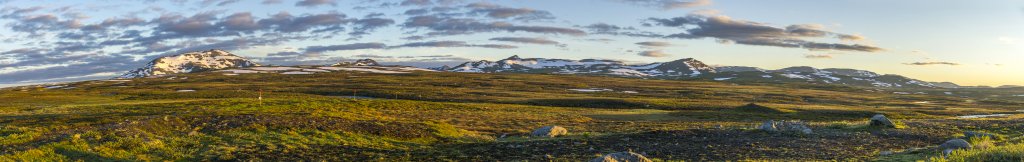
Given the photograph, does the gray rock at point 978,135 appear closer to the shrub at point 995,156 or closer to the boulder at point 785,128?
the boulder at point 785,128

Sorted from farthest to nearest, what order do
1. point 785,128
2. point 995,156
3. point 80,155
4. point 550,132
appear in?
point 785,128, point 550,132, point 80,155, point 995,156

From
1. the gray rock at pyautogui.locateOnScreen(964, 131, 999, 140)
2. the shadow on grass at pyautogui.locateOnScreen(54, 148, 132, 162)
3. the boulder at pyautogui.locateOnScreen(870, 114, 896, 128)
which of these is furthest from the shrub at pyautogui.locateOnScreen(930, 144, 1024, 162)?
the shadow on grass at pyautogui.locateOnScreen(54, 148, 132, 162)

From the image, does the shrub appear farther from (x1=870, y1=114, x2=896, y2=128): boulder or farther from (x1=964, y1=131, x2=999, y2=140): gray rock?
(x1=870, y1=114, x2=896, y2=128): boulder

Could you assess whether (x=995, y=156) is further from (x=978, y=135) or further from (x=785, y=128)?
(x=978, y=135)

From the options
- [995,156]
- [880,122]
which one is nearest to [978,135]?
[880,122]

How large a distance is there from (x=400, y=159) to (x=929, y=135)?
3077 cm

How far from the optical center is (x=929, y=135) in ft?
117

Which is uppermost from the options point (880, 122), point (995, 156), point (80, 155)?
point (995, 156)

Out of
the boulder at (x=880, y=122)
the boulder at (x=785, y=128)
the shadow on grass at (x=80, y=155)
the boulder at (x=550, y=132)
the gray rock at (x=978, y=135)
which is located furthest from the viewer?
the boulder at (x=880, y=122)

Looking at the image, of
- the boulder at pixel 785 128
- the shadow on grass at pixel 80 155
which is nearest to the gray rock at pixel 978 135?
the boulder at pixel 785 128

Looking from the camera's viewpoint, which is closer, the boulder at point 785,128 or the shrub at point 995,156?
the shrub at point 995,156

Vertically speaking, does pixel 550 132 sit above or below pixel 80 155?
below

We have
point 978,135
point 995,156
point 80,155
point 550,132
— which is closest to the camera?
point 995,156

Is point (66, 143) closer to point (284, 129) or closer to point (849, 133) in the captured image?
point (284, 129)
